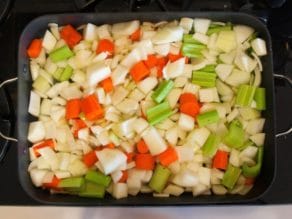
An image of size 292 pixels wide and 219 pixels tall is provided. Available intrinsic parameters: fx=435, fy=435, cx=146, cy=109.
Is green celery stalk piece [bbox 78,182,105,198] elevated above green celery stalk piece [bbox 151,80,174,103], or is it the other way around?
green celery stalk piece [bbox 151,80,174,103]

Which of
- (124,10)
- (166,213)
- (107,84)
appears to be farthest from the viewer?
(124,10)

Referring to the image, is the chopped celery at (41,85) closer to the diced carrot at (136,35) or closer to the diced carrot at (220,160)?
the diced carrot at (136,35)

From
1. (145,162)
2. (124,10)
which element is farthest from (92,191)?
(124,10)

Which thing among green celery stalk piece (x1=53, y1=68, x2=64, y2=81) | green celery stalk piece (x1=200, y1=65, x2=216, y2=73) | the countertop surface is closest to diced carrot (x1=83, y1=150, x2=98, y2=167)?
the countertop surface

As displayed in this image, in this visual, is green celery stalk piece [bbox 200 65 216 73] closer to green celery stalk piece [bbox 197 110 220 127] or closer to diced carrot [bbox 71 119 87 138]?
green celery stalk piece [bbox 197 110 220 127]

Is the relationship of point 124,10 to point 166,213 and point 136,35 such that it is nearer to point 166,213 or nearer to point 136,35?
point 136,35

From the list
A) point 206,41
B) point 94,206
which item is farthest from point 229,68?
point 94,206
